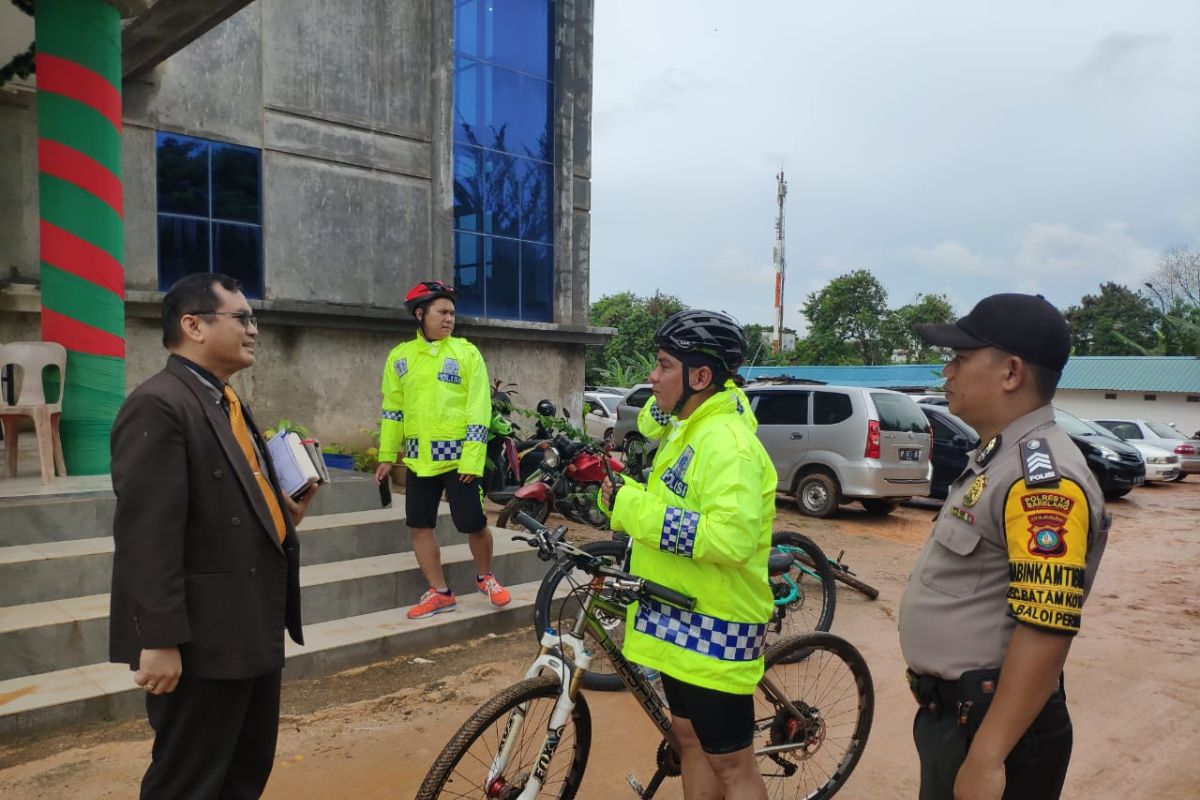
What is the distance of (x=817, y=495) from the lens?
11.2 meters

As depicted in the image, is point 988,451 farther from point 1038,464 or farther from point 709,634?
point 709,634

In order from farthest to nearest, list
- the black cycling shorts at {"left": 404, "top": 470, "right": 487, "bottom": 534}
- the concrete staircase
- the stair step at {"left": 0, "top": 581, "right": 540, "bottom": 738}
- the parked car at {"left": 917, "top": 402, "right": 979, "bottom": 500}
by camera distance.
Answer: the parked car at {"left": 917, "top": 402, "right": 979, "bottom": 500}, the black cycling shorts at {"left": 404, "top": 470, "right": 487, "bottom": 534}, the concrete staircase, the stair step at {"left": 0, "top": 581, "right": 540, "bottom": 738}

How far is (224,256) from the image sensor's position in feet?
31.0

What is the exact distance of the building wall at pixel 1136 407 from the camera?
99.8ft

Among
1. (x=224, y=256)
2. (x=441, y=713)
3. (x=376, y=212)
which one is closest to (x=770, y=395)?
(x=376, y=212)

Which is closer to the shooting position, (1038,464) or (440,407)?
(1038,464)

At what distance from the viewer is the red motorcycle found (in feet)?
28.0

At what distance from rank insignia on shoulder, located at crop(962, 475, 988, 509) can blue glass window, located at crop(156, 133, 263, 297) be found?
8890mm

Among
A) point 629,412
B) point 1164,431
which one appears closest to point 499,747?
point 629,412

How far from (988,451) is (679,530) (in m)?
0.83

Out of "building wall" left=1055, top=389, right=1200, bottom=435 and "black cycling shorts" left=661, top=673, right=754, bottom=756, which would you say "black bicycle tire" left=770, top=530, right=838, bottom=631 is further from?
"building wall" left=1055, top=389, right=1200, bottom=435

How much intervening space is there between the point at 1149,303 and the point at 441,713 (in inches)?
2043

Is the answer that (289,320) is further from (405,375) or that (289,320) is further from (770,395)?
(770,395)

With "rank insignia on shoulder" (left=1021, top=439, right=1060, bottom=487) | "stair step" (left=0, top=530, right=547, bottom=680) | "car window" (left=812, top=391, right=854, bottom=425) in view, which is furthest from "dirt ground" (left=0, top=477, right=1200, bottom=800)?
"car window" (left=812, top=391, right=854, bottom=425)
